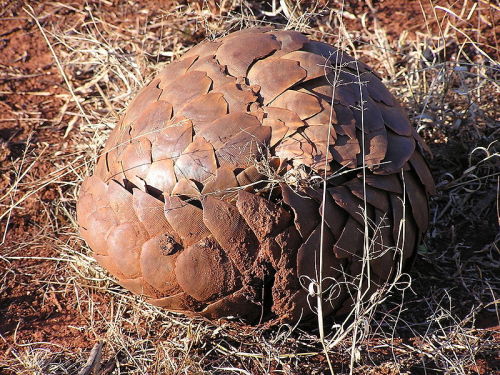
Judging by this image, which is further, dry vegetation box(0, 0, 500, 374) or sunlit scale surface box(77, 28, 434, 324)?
dry vegetation box(0, 0, 500, 374)

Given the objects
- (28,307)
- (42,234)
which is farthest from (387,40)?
(28,307)

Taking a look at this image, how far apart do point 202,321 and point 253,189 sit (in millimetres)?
645

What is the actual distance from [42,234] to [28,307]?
1.44 ft

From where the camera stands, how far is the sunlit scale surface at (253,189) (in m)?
2.23

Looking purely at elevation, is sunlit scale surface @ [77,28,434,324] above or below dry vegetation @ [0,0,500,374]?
above

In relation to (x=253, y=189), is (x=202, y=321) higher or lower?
lower

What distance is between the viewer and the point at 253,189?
7.36 feet

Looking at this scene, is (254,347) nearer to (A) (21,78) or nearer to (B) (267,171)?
(B) (267,171)

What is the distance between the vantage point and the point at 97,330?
270 centimetres

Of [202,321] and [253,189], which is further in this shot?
[202,321]

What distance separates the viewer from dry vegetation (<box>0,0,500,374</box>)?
98.3 inches

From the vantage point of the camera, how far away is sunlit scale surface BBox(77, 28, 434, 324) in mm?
2229

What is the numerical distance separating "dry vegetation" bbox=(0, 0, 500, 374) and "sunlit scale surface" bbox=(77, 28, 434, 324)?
200mm

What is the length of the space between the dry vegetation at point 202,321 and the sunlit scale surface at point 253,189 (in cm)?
20
